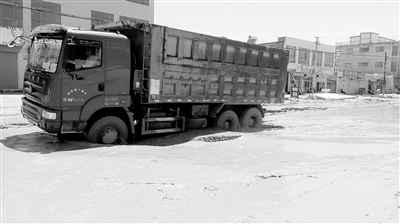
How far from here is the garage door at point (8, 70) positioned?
27.2 metres

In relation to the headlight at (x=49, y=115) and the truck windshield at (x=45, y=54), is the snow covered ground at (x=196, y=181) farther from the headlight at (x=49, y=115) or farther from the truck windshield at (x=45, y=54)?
the truck windshield at (x=45, y=54)

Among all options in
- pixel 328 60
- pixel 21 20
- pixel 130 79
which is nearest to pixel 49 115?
pixel 130 79

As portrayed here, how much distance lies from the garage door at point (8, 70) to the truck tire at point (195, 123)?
2217 cm

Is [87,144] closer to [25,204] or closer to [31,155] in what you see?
[31,155]

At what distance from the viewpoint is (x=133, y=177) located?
5621mm

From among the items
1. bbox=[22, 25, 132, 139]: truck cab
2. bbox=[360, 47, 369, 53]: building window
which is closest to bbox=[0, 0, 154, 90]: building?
bbox=[22, 25, 132, 139]: truck cab

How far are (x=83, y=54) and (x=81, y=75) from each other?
1.52ft

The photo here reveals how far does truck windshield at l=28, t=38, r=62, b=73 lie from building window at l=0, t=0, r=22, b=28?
2163 cm

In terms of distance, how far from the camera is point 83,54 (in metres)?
7.84

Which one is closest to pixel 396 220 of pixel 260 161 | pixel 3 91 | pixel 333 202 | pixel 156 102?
pixel 333 202

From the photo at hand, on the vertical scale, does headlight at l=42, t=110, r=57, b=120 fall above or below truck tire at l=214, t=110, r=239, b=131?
above

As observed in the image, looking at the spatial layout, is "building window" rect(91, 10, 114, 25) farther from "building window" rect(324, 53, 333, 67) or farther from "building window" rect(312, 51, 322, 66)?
"building window" rect(324, 53, 333, 67)

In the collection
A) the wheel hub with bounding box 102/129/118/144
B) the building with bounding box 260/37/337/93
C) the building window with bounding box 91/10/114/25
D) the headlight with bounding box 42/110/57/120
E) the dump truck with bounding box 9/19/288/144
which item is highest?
the building window with bounding box 91/10/114/25

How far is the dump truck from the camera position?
25.2 feet
